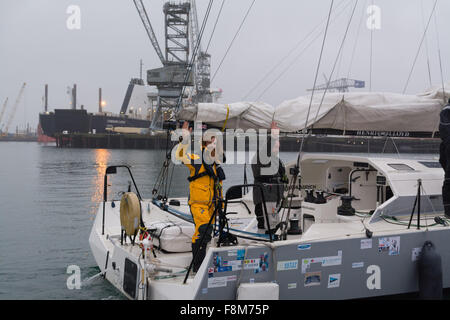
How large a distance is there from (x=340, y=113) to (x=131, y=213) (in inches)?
140

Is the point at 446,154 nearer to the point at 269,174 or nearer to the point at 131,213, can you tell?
the point at 269,174

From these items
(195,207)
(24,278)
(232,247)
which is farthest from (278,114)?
(24,278)

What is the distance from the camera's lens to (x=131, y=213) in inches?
189

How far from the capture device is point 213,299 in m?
3.92

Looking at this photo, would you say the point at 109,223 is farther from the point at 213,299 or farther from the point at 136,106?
the point at 136,106

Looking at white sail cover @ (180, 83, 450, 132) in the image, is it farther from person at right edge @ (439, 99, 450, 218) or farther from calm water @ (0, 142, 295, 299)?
calm water @ (0, 142, 295, 299)

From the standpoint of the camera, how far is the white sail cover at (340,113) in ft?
21.3

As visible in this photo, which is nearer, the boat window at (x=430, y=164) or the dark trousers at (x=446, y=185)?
the dark trousers at (x=446, y=185)

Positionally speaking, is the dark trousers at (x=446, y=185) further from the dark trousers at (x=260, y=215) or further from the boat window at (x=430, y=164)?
the dark trousers at (x=260, y=215)

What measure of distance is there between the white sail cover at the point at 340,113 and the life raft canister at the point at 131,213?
2.03m

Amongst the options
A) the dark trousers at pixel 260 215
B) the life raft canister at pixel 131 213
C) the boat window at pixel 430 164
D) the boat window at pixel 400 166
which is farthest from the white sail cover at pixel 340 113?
the life raft canister at pixel 131 213

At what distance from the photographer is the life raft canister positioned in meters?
4.79

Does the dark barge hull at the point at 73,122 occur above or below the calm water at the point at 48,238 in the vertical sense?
above
